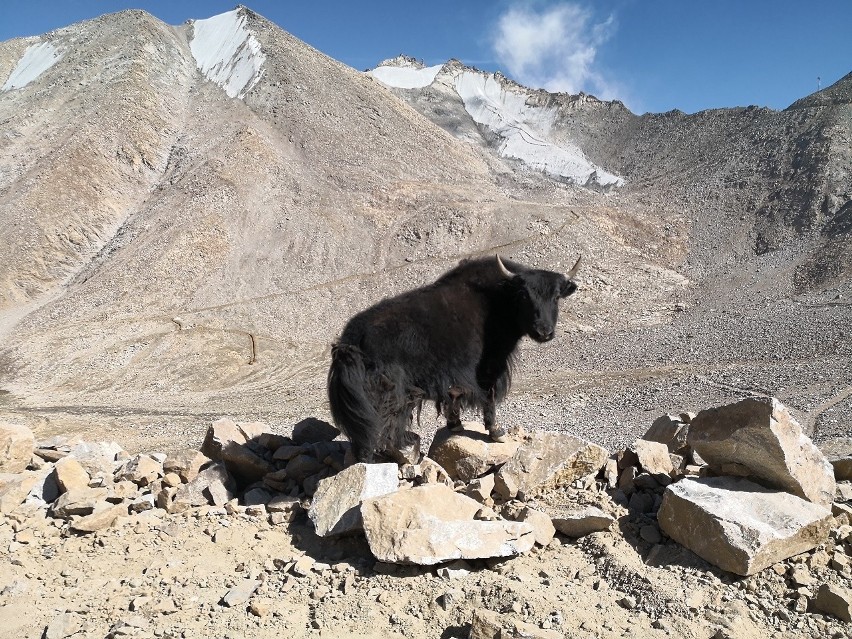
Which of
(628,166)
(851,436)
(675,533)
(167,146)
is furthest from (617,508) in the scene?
(628,166)

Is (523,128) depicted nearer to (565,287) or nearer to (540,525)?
(565,287)

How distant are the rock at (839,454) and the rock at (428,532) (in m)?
2.95

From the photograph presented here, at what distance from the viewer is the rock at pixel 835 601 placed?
10.5 ft

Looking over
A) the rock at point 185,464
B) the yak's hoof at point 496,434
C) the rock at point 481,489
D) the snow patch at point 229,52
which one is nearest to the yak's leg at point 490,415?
the yak's hoof at point 496,434

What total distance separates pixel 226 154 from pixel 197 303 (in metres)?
13.3

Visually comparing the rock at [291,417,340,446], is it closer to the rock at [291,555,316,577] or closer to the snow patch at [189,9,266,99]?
the rock at [291,555,316,577]

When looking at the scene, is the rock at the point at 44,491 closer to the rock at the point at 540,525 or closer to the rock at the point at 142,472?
the rock at the point at 142,472

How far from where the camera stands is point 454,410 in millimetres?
5922

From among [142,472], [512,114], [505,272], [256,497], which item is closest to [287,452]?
[256,497]

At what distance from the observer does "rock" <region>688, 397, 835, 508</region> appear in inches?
158

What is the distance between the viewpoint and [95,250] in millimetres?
29391

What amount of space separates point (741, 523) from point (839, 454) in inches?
152

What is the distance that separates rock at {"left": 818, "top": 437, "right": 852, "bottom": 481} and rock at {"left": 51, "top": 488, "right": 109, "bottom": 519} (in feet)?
20.6

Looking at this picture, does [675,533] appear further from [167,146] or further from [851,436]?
[167,146]
